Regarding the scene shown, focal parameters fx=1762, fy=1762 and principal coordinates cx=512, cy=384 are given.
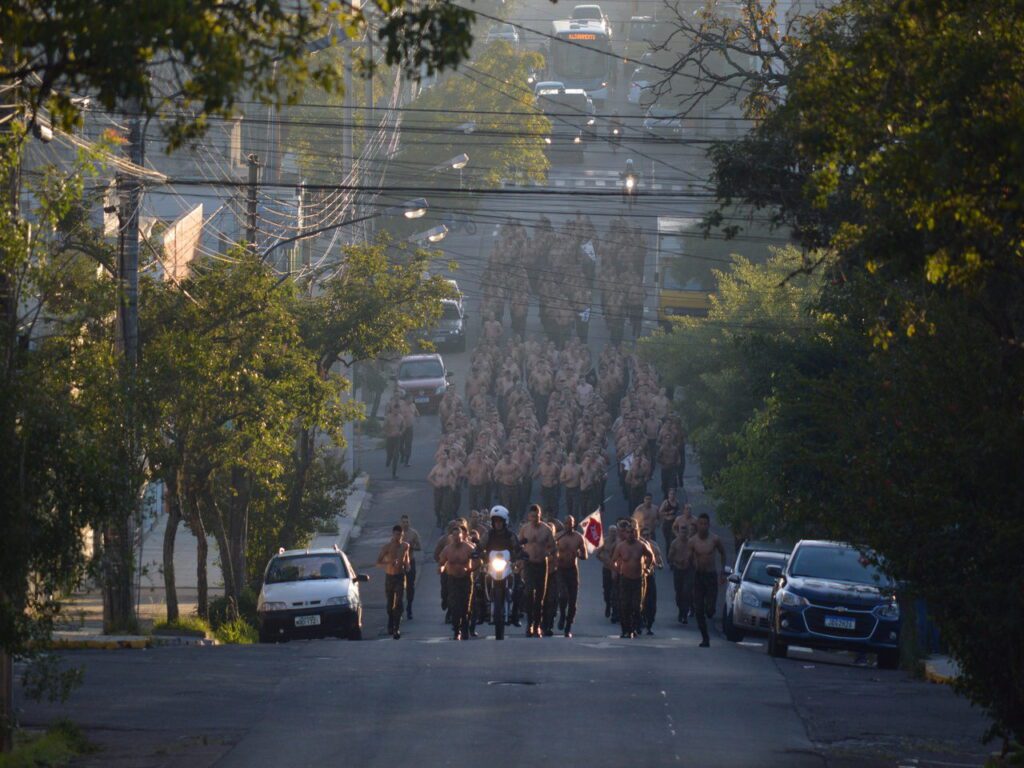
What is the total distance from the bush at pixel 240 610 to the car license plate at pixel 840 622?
947 centimetres

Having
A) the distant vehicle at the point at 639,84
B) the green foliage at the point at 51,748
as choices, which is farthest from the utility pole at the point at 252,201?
the distant vehicle at the point at 639,84

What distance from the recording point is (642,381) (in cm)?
4406

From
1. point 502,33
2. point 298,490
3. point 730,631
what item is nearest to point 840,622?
point 730,631

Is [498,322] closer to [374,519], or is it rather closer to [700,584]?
[374,519]

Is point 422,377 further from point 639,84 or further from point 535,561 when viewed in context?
point 639,84

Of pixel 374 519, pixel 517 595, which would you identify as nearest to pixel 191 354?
pixel 517 595

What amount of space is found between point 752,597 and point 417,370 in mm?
25242

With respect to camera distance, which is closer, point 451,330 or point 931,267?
point 931,267

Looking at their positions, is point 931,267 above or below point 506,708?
above

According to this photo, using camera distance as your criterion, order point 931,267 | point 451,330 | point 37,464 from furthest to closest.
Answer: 1. point 451,330
2. point 37,464
3. point 931,267

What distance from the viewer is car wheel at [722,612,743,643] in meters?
25.2

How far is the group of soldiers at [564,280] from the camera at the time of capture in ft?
178

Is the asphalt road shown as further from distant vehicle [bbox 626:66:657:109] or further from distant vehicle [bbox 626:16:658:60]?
distant vehicle [bbox 626:16:658:60]

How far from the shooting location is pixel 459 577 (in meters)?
22.8
